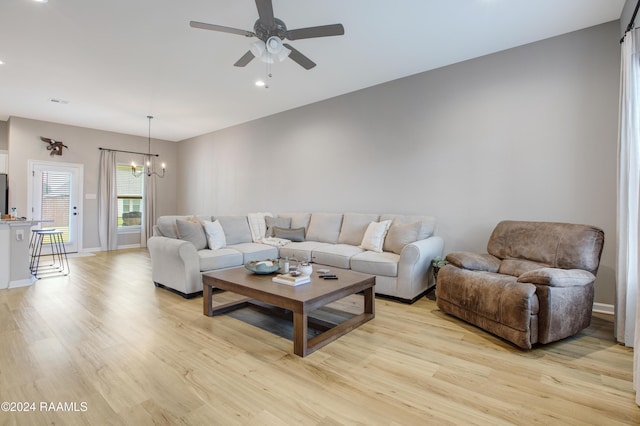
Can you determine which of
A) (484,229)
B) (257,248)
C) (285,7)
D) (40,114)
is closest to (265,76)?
(285,7)

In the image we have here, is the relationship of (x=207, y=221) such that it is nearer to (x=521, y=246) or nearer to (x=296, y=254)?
(x=296, y=254)

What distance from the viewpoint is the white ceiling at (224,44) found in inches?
114

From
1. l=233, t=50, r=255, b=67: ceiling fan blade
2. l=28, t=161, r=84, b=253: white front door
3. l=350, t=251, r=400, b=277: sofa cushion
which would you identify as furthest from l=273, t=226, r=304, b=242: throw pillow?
l=28, t=161, r=84, b=253: white front door

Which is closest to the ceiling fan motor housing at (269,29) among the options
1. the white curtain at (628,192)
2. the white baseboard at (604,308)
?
the white curtain at (628,192)

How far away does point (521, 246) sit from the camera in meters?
3.21

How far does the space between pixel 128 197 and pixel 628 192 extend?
9.34 m

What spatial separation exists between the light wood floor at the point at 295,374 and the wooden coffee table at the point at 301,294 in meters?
0.09

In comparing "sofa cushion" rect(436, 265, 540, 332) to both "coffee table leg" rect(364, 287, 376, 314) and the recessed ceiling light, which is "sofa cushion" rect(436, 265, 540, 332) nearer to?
"coffee table leg" rect(364, 287, 376, 314)

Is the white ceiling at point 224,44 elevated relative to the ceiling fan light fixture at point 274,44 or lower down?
elevated

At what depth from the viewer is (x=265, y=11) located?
2318 millimetres

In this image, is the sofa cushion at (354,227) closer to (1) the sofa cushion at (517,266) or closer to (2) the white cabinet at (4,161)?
(1) the sofa cushion at (517,266)

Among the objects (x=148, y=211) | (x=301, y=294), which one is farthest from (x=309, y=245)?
(x=148, y=211)

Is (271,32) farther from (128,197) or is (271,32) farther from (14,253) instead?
(128,197)

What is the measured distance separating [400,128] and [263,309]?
10.4 ft
